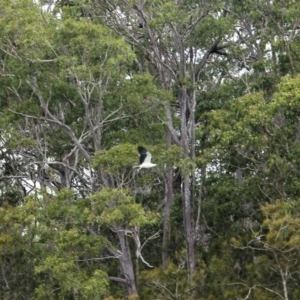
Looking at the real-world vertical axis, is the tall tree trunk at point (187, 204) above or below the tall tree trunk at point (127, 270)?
above

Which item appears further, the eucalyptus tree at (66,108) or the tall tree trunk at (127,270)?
the tall tree trunk at (127,270)

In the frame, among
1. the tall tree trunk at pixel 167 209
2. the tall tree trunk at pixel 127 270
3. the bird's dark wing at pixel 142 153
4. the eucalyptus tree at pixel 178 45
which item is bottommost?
the tall tree trunk at pixel 127 270

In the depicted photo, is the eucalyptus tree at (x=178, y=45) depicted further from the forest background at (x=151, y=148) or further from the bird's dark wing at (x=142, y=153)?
the bird's dark wing at (x=142, y=153)

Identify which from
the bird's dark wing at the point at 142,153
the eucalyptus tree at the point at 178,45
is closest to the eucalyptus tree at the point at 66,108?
the bird's dark wing at the point at 142,153

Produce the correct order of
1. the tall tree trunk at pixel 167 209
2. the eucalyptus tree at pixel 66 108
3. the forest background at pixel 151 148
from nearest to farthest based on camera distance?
the forest background at pixel 151 148 → the eucalyptus tree at pixel 66 108 → the tall tree trunk at pixel 167 209

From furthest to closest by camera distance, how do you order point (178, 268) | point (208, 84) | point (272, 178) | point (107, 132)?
point (208, 84) → point (107, 132) → point (178, 268) → point (272, 178)

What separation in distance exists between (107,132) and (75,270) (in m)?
3.26

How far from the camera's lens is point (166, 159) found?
46.1 ft

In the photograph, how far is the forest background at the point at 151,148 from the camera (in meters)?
12.5

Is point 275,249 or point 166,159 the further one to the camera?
point 166,159

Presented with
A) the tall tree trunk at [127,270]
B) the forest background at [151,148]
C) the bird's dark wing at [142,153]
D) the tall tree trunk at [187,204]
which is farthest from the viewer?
the tall tree trunk at [187,204]

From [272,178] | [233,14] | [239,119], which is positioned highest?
[233,14]

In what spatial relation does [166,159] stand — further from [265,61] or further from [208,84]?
[208,84]

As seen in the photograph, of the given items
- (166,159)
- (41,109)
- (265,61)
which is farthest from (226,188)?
(41,109)
